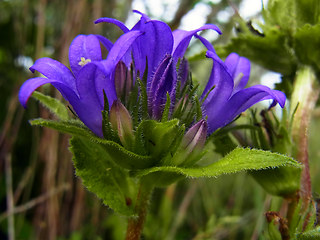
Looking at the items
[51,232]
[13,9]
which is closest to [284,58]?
[51,232]

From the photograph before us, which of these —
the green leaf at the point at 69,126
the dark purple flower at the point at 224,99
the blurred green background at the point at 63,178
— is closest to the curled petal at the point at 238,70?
the dark purple flower at the point at 224,99

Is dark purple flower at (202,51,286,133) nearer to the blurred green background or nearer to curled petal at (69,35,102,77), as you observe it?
curled petal at (69,35,102,77)

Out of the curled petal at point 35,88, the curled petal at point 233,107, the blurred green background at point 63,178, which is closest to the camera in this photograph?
the curled petal at point 35,88

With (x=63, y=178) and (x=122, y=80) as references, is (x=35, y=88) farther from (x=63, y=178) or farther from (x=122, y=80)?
(x=63, y=178)

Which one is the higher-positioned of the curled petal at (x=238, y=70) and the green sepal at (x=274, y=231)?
the curled petal at (x=238, y=70)

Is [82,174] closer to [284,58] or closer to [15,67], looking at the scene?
[284,58]

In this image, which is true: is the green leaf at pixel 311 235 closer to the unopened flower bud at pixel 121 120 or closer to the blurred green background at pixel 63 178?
the unopened flower bud at pixel 121 120

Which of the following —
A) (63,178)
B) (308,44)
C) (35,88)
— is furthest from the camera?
(63,178)

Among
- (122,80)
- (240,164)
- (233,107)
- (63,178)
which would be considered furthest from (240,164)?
(63,178)
